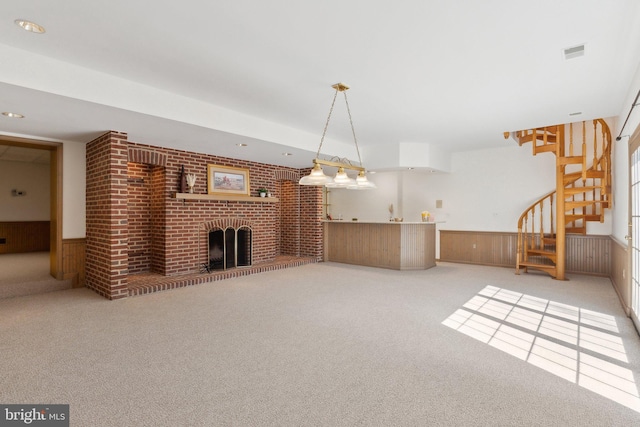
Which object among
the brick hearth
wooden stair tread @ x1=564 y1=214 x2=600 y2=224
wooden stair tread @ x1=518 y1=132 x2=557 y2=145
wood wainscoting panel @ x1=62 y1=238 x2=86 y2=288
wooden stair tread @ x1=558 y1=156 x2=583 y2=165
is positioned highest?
wooden stair tread @ x1=518 y1=132 x2=557 y2=145

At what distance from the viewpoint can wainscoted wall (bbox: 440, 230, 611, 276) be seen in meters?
5.92

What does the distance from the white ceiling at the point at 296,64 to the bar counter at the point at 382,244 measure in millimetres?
2464

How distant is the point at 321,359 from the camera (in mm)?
2582

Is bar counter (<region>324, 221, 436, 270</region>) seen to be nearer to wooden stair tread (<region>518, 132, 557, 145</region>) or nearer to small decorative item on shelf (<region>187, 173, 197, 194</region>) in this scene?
wooden stair tread (<region>518, 132, 557, 145</region>)

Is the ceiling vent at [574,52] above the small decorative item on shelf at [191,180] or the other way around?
above

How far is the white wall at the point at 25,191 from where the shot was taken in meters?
8.27

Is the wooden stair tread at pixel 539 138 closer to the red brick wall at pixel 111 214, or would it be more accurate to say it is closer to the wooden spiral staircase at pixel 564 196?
the wooden spiral staircase at pixel 564 196

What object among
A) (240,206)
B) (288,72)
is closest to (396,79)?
(288,72)

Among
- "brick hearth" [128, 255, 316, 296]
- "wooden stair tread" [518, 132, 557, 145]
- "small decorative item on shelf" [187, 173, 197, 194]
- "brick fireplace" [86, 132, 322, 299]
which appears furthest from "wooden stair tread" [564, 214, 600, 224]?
"small decorative item on shelf" [187, 173, 197, 194]

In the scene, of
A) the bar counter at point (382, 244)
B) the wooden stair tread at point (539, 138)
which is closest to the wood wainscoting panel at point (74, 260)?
the bar counter at point (382, 244)

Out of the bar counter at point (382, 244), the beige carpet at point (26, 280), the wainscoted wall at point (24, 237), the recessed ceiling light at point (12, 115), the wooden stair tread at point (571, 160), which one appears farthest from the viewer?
the wainscoted wall at point (24, 237)

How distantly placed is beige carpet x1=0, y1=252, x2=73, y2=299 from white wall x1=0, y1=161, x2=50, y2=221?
2467 millimetres

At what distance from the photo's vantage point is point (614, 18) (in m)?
2.38

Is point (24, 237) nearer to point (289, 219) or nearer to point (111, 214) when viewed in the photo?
point (111, 214)
